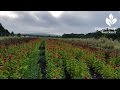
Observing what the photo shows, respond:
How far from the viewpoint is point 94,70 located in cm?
1083
